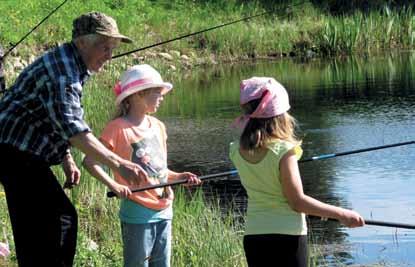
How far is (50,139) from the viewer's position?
416cm

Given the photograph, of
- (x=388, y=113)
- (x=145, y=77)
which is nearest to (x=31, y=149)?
(x=145, y=77)

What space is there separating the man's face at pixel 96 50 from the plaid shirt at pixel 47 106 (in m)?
0.03

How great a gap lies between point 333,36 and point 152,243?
71.5 feet

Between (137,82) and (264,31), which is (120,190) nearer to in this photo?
(137,82)

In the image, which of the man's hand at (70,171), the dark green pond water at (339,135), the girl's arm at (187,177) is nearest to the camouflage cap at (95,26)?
the man's hand at (70,171)

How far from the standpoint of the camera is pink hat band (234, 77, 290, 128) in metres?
3.79

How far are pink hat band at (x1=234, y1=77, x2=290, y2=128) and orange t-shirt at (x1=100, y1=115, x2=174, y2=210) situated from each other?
2.18 feet

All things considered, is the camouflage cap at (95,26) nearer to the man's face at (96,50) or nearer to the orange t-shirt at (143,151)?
the man's face at (96,50)

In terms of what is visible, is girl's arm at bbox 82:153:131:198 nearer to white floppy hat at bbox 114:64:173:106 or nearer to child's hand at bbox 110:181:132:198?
child's hand at bbox 110:181:132:198

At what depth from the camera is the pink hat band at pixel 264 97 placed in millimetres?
3789

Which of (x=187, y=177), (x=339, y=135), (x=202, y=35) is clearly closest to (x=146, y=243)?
(x=187, y=177)

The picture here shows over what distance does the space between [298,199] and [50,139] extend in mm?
1088

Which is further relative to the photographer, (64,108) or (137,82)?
(137,82)

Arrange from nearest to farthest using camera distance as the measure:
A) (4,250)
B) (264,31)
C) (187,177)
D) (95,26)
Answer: (95,26) < (187,177) < (4,250) < (264,31)
